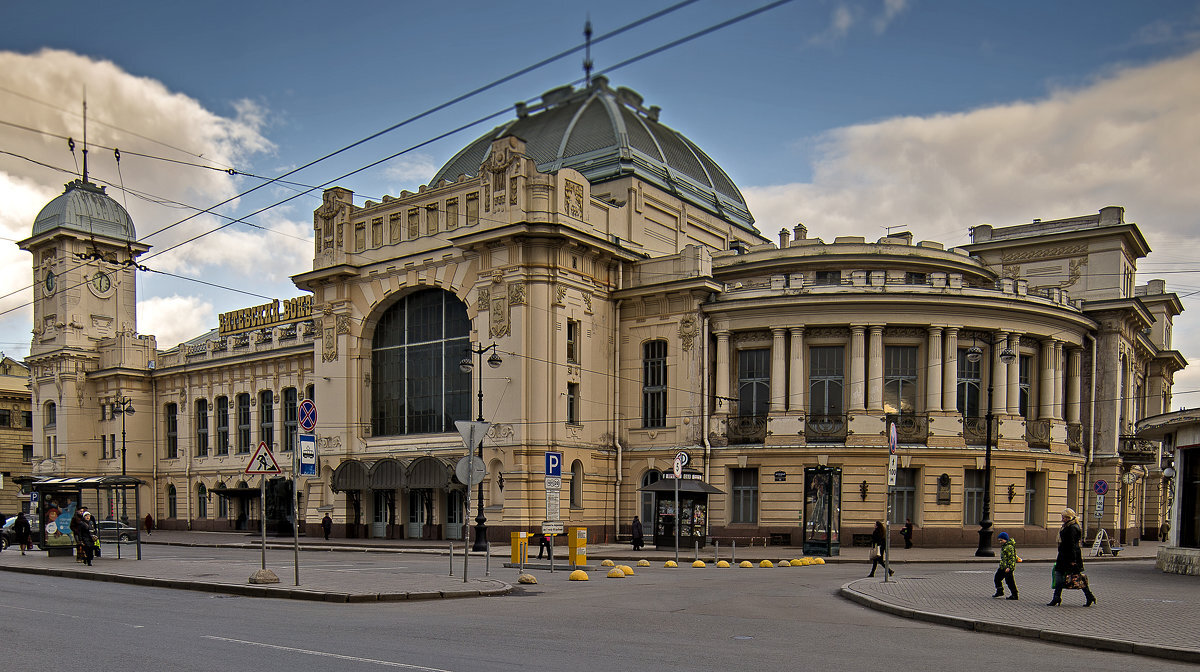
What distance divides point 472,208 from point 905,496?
22.3 m

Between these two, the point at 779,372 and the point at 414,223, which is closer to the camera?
the point at 779,372

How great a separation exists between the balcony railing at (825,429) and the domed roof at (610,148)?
15.0m

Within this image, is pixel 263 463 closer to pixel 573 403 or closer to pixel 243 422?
pixel 573 403

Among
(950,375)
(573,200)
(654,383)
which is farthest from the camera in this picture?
(654,383)

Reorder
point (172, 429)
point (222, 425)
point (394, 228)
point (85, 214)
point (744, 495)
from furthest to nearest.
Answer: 1. point (85, 214)
2. point (172, 429)
3. point (222, 425)
4. point (394, 228)
5. point (744, 495)

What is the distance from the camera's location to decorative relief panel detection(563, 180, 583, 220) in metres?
40.7

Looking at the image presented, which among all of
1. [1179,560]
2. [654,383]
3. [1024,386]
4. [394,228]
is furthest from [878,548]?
[394,228]

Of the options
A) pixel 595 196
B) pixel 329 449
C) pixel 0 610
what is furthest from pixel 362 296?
pixel 0 610

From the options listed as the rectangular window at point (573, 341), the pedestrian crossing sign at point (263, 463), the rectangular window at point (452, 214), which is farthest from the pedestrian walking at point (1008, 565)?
the rectangular window at point (452, 214)

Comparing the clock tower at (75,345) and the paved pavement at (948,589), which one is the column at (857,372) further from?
the clock tower at (75,345)

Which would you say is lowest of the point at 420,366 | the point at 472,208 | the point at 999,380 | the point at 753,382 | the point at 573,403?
the point at 573,403

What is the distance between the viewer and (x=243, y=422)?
58.9 meters

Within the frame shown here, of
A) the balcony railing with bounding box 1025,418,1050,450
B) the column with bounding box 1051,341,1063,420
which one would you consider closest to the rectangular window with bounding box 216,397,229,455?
the balcony railing with bounding box 1025,418,1050,450

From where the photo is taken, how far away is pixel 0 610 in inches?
589
